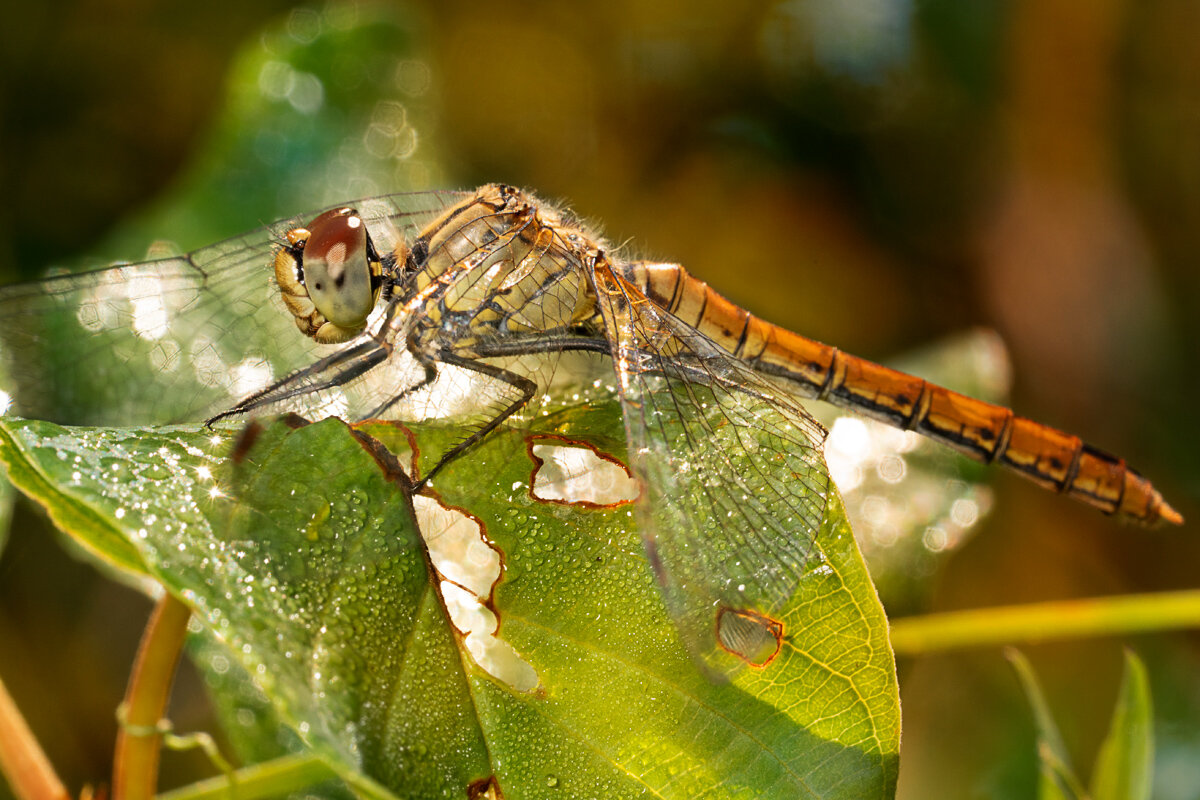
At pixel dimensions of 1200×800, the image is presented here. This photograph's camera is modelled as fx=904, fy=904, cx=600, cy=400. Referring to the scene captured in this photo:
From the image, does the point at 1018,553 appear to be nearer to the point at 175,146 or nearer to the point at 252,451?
the point at 252,451

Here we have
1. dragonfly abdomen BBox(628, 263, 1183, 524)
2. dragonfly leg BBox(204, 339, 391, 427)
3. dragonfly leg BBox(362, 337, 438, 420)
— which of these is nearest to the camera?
dragonfly leg BBox(204, 339, 391, 427)

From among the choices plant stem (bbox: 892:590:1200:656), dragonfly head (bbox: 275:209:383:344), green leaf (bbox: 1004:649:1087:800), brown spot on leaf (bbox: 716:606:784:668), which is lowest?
brown spot on leaf (bbox: 716:606:784:668)

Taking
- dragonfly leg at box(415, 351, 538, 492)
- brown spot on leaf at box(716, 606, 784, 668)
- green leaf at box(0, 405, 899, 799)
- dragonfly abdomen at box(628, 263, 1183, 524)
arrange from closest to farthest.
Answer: green leaf at box(0, 405, 899, 799) → brown spot on leaf at box(716, 606, 784, 668) → dragonfly leg at box(415, 351, 538, 492) → dragonfly abdomen at box(628, 263, 1183, 524)

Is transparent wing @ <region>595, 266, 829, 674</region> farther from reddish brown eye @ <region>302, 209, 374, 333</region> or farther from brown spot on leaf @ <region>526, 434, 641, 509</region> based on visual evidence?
reddish brown eye @ <region>302, 209, 374, 333</region>

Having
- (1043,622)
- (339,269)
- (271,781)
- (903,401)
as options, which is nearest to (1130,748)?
(1043,622)

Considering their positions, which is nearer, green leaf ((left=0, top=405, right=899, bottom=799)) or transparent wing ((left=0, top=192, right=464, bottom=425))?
green leaf ((left=0, top=405, right=899, bottom=799))

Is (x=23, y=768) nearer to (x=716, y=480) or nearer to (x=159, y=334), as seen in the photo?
(x=159, y=334)

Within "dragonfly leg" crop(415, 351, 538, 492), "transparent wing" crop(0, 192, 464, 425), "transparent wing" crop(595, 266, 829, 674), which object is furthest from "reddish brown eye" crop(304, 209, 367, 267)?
"transparent wing" crop(595, 266, 829, 674)
